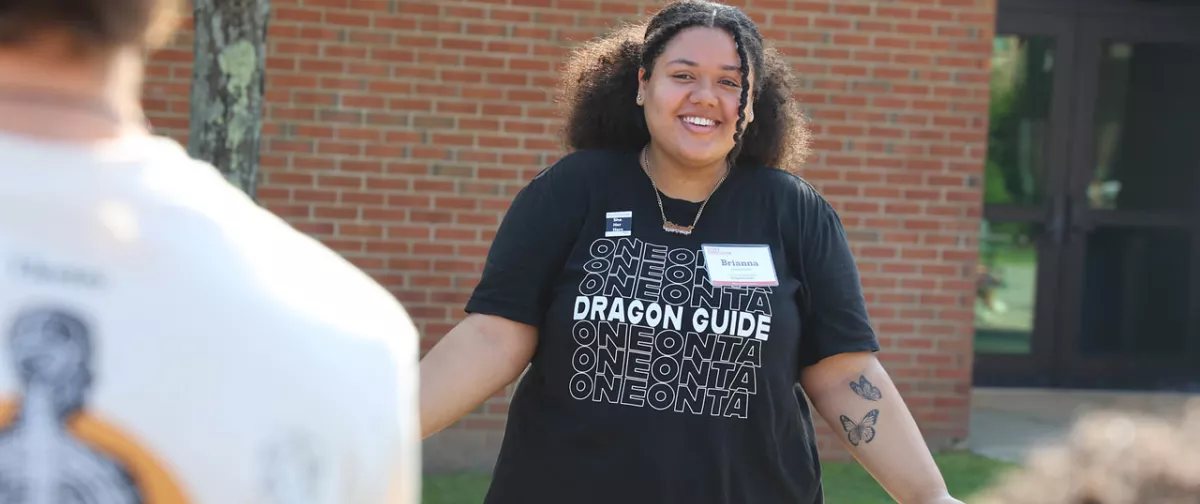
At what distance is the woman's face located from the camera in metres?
2.66

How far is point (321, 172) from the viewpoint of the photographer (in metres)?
5.95

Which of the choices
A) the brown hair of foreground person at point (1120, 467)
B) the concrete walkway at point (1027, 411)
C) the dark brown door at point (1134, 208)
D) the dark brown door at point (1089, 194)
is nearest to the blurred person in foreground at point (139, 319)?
the brown hair of foreground person at point (1120, 467)

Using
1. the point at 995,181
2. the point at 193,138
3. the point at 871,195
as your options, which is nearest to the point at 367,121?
the point at 193,138

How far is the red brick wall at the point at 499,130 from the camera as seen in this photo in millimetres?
5922

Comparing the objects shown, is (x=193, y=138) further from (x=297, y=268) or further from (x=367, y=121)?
(x=297, y=268)

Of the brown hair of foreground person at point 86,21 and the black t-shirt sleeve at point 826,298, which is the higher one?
the brown hair of foreground person at point 86,21

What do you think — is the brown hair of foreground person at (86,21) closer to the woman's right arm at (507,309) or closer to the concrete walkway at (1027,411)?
the woman's right arm at (507,309)

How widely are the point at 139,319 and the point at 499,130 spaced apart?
17.1ft

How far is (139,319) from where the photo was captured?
2.84ft

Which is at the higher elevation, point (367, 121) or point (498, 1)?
point (498, 1)

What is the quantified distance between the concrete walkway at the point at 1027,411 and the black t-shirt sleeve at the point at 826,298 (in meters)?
4.20

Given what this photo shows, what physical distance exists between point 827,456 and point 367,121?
9.04ft

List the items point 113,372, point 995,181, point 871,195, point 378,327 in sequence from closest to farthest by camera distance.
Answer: point 113,372 → point 378,327 → point 871,195 → point 995,181

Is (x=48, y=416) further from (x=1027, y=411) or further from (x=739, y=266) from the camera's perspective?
(x=1027, y=411)
